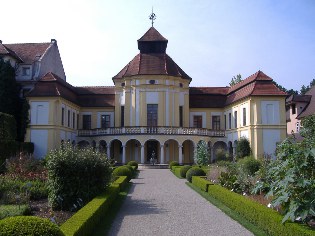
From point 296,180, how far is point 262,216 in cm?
230

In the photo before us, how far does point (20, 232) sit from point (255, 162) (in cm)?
1833

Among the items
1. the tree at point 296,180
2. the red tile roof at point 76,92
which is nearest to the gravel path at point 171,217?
the tree at point 296,180

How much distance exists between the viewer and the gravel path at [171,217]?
1009 centimetres

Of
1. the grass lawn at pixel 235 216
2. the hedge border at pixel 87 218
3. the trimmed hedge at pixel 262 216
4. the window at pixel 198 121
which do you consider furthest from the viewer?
the window at pixel 198 121

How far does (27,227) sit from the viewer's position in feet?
18.8

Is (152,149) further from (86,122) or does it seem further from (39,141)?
(39,141)

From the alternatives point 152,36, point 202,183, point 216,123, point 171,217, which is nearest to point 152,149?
point 216,123

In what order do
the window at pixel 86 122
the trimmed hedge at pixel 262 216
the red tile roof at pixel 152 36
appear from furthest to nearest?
the window at pixel 86 122, the red tile roof at pixel 152 36, the trimmed hedge at pixel 262 216

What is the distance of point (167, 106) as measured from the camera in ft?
142

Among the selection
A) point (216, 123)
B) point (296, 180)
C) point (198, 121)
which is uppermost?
point (198, 121)

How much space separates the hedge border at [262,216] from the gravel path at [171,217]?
0.44 metres

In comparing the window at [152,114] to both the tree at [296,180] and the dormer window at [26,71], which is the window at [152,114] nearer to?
the dormer window at [26,71]

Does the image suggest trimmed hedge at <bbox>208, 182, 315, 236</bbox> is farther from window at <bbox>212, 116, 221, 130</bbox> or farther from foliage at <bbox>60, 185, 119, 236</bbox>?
window at <bbox>212, 116, 221, 130</bbox>

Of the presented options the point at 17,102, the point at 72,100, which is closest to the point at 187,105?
the point at 72,100
